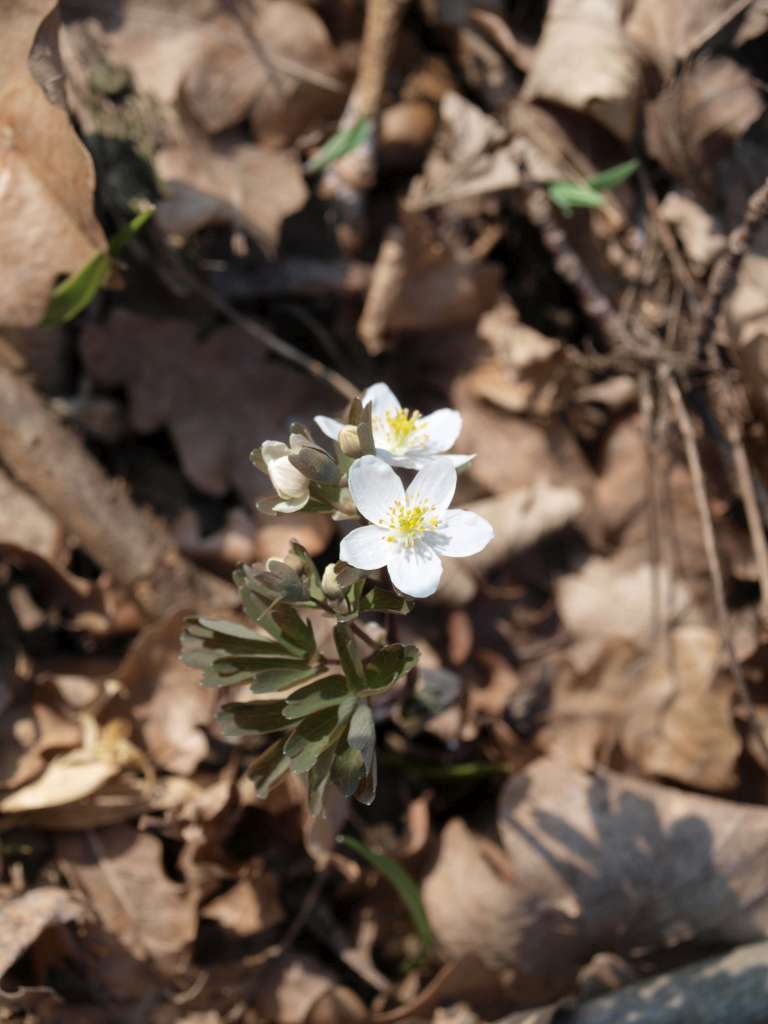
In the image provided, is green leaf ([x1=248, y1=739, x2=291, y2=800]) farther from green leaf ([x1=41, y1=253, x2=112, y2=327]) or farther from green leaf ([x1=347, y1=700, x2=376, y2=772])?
green leaf ([x1=41, y1=253, x2=112, y2=327])

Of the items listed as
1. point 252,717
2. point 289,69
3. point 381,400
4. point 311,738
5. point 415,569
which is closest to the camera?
point 415,569

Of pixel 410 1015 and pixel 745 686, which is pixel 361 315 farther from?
pixel 410 1015

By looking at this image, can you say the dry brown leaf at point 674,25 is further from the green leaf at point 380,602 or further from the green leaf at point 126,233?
the green leaf at point 380,602

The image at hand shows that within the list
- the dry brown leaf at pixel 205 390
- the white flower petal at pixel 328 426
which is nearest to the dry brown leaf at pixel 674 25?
the dry brown leaf at pixel 205 390

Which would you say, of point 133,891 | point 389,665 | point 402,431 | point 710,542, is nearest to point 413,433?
point 402,431

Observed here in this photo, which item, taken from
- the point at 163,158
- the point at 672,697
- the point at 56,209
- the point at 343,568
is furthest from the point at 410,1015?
the point at 163,158

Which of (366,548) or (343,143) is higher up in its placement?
(343,143)

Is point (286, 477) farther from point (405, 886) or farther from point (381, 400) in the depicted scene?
point (405, 886)
